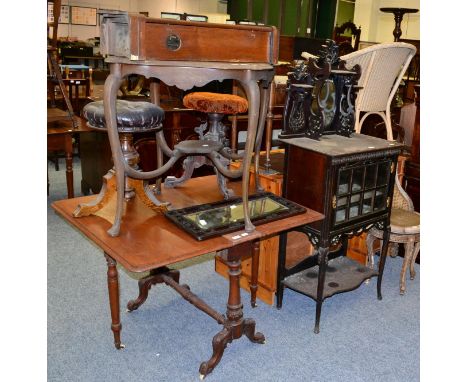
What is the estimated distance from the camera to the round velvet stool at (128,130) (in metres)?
2.23

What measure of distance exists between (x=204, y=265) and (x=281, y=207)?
117 centimetres

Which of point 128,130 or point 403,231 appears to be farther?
point 403,231

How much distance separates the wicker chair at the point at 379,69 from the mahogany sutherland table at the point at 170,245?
1.09 metres

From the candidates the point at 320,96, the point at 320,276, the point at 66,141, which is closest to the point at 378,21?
the point at 66,141

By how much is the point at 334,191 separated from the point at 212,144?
2.16 ft

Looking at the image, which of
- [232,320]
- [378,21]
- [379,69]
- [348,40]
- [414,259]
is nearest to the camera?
[232,320]

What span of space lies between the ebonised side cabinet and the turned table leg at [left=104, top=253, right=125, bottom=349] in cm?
96

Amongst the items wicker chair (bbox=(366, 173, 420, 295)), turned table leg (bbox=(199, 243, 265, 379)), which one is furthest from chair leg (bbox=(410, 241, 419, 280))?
turned table leg (bbox=(199, 243, 265, 379))

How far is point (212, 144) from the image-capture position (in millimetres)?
2322

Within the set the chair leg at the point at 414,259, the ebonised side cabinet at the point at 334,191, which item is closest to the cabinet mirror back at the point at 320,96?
the ebonised side cabinet at the point at 334,191

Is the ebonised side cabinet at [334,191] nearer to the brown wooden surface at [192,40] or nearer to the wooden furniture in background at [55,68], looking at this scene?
the brown wooden surface at [192,40]

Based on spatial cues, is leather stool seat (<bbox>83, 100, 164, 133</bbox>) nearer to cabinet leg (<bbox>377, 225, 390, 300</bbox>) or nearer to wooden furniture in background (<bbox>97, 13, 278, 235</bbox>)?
wooden furniture in background (<bbox>97, 13, 278, 235</bbox>)

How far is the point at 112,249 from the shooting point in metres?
1.97

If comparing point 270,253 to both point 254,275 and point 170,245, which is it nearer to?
point 254,275
